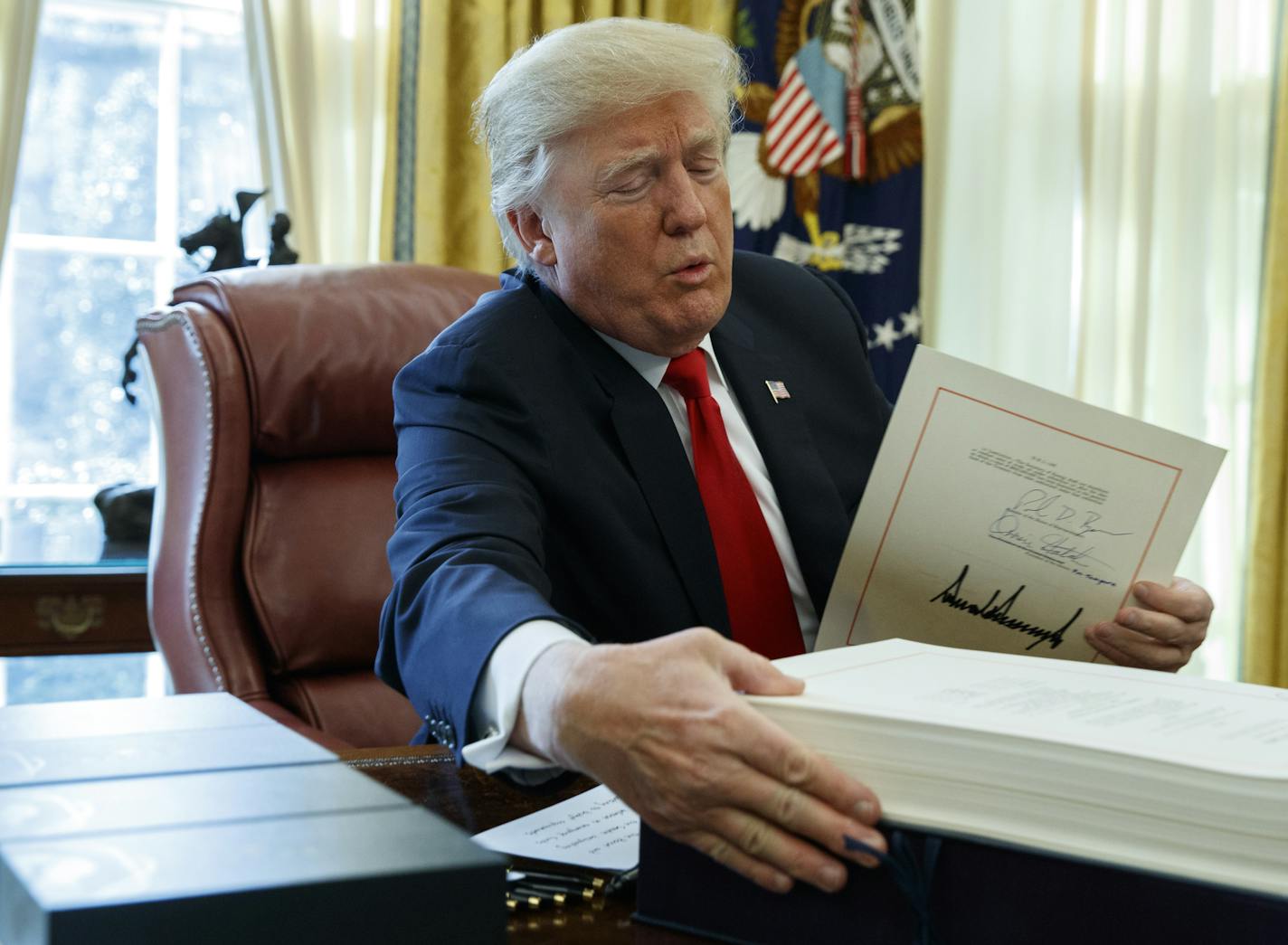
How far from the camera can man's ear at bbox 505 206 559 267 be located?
1.47m

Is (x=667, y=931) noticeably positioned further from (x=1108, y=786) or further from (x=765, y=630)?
(x=765, y=630)

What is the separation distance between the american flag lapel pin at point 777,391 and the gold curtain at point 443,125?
1.72 metres

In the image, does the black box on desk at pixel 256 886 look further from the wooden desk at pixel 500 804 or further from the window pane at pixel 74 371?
the window pane at pixel 74 371

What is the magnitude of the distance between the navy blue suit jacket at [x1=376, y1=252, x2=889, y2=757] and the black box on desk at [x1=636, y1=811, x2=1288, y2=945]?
0.27 meters

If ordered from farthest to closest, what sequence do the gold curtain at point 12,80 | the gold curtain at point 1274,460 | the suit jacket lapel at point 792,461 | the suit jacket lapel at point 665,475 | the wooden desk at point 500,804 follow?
the gold curtain at point 1274,460 < the gold curtain at point 12,80 < the suit jacket lapel at point 792,461 < the suit jacket lapel at point 665,475 < the wooden desk at point 500,804

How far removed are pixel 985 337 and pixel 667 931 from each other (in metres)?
3.44

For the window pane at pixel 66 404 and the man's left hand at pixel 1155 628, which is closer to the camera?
the man's left hand at pixel 1155 628

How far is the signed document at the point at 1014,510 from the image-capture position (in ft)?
3.77

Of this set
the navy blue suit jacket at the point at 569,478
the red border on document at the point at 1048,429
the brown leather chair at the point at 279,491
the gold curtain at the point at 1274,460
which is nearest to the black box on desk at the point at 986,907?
the navy blue suit jacket at the point at 569,478

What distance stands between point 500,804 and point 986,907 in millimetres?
450

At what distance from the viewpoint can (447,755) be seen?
3.81 feet

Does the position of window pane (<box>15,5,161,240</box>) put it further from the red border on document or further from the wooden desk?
the red border on document

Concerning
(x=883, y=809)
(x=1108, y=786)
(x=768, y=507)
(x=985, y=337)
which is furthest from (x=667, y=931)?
(x=985, y=337)

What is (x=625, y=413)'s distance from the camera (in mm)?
1383
